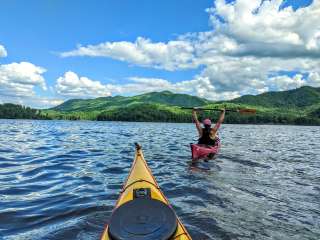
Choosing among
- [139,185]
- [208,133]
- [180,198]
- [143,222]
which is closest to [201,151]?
[208,133]

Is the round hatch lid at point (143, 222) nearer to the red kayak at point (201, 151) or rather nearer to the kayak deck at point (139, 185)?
the kayak deck at point (139, 185)

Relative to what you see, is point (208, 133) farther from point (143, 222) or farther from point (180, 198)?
point (143, 222)

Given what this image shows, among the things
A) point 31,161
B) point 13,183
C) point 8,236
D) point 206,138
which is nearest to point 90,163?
point 31,161

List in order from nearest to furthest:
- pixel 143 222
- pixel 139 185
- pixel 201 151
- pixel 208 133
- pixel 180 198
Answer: pixel 143 222, pixel 139 185, pixel 180 198, pixel 201 151, pixel 208 133

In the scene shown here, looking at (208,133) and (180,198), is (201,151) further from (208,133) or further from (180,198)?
(180,198)

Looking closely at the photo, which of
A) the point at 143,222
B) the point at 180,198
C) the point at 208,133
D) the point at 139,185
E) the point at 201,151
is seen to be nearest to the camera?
the point at 143,222

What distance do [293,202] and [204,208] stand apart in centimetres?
354

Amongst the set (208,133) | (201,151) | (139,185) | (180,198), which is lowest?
(180,198)

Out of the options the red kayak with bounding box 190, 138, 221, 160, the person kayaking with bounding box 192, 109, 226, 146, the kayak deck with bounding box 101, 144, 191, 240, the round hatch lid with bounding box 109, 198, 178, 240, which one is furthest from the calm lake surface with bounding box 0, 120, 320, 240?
the round hatch lid with bounding box 109, 198, 178, 240

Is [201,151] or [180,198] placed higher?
[201,151]

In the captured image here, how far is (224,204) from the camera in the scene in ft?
36.7

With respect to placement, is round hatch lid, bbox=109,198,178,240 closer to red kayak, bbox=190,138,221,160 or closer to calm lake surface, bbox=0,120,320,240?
calm lake surface, bbox=0,120,320,240

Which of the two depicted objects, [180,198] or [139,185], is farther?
[180,198]

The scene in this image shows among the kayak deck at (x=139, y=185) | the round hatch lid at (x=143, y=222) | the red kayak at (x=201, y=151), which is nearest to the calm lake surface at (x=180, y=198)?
the red kayak at (x=201, y=151)
